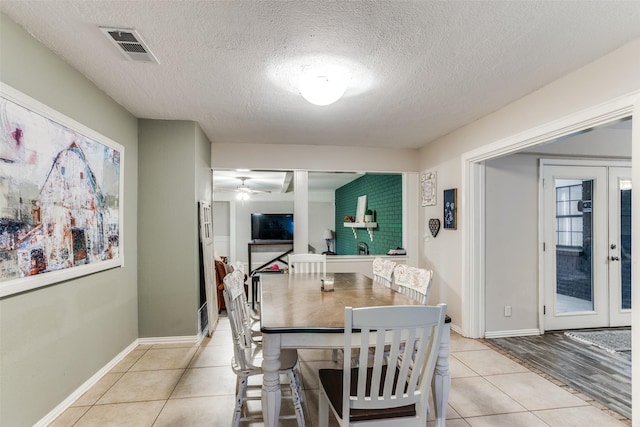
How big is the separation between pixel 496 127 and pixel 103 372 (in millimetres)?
4159

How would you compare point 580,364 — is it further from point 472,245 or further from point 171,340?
point 171,340

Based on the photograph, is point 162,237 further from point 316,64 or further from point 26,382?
point 316,64

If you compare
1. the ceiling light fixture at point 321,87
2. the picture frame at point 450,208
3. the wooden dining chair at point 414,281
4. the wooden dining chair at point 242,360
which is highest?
the ceiling light fixture at point 321,87

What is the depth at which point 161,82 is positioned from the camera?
8.86 feet

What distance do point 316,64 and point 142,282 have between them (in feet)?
9.23

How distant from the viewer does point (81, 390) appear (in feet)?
8.45

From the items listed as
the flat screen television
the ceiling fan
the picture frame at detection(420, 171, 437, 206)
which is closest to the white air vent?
the picture frame at detection(420, 171, 437, 206)

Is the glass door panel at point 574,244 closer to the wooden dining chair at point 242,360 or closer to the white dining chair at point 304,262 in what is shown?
the white dining chair at point 304,262

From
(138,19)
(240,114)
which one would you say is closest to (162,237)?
(240,114)

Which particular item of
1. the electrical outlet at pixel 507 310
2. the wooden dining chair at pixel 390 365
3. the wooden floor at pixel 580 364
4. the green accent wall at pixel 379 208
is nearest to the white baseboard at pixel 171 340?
the wooden dining chair at pixel 390 365

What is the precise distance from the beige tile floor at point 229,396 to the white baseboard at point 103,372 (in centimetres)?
4

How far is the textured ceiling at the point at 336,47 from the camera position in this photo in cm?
179

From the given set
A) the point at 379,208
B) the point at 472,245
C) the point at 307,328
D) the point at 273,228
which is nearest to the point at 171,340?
the point at 307,328

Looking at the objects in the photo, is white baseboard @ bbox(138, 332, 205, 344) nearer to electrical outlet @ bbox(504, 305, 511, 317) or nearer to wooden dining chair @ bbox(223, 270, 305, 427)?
wooden dining chair @ bbox(223, 270, 305, 427)
